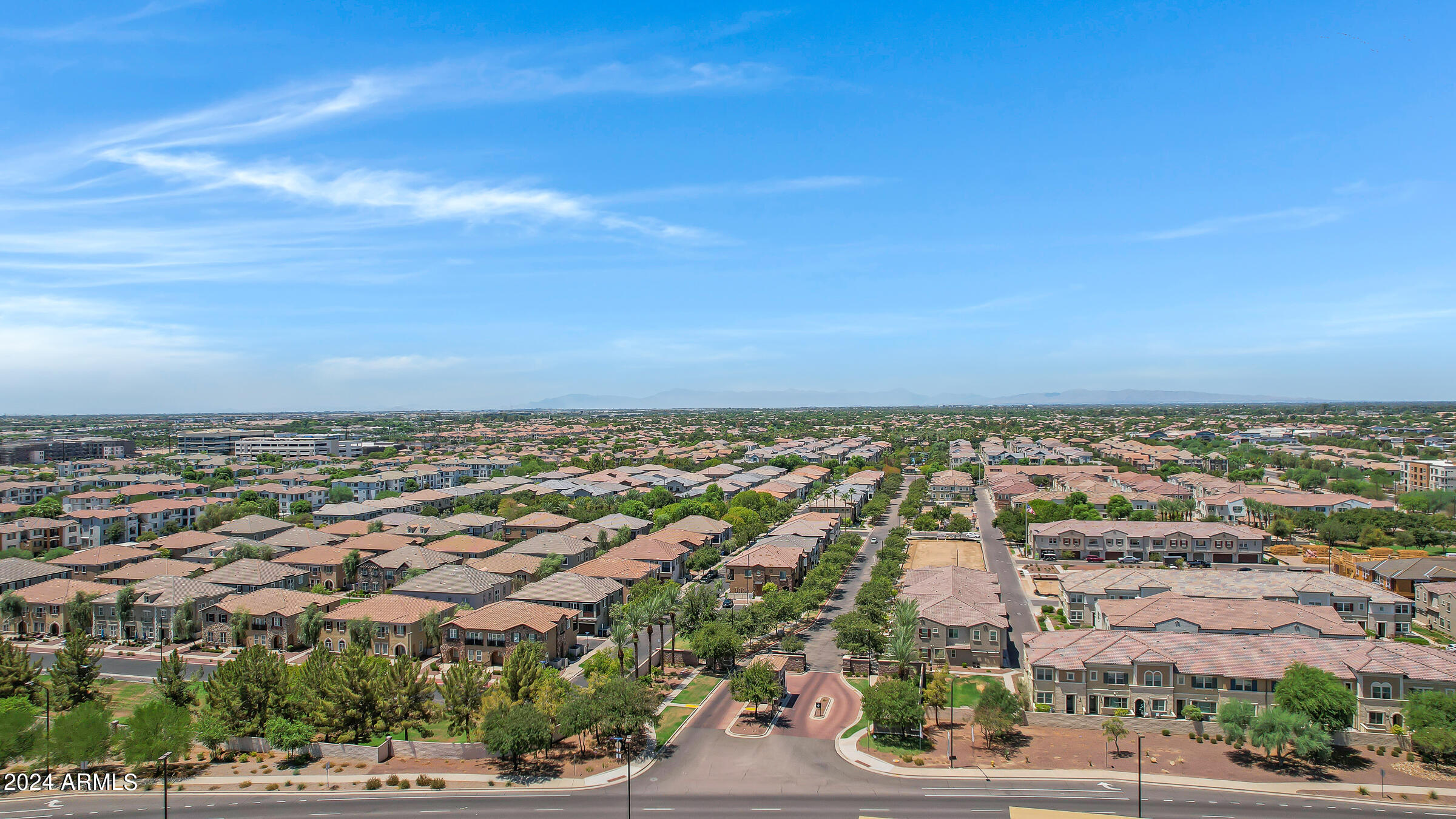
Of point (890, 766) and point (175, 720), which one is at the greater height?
point (175, 720)

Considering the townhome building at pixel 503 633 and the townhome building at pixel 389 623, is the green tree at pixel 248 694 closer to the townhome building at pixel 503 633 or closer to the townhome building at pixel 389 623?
the townhome building at pixel 389 623

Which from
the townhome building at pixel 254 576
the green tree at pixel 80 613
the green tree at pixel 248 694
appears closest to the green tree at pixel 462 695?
the green tree at pixel 248 694

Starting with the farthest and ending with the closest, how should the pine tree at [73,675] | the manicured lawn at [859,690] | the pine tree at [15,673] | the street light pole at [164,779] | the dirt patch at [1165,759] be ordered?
the pine tree at [73,675] → the pine tree at [15,673] → the manicured lawn at [859,690] → the dirt patch at [1165,759] → the street light pole at [164,779]

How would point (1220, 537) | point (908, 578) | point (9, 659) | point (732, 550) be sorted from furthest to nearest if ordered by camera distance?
point (732, 550), point (1220, 537), point (908, 578), point (9, 659)

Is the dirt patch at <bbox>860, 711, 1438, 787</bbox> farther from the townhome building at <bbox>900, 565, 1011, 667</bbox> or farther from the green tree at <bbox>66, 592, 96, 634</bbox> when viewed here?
the green tree at <bbox>66, 592, 96, 634</bbox>

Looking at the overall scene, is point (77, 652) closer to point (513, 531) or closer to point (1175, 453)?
point (513, 531)

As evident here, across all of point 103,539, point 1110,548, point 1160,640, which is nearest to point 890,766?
point 1160,640
